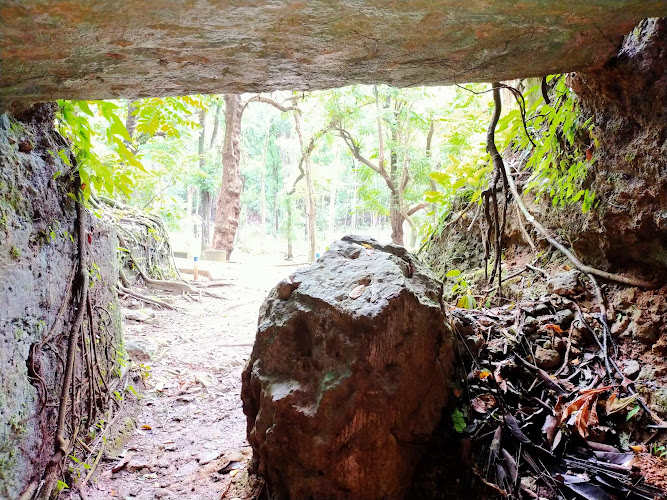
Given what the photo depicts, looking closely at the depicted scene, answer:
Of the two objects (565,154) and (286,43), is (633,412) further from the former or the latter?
(286,43)

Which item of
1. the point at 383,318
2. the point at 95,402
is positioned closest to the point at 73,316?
the point at 95,402

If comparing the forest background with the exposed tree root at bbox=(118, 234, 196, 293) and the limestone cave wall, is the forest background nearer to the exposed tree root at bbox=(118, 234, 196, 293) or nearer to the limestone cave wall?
the limestone cave wall

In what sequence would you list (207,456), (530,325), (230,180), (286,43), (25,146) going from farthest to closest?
1. (230,180)
2. (207,456)
3. (530,325)
4. (25,146)
5. (286,43)

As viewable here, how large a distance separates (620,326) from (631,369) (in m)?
0.31

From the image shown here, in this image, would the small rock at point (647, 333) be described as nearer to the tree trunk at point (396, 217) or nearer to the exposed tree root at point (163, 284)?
the exposed tree root at point (163, 284)

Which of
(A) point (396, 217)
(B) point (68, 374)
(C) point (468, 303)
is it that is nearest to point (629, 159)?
(C) point (468, 303)

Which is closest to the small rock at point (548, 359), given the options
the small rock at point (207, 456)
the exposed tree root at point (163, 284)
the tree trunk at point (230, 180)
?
the small rock at point (207, 456)

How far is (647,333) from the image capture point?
2295 millimetres

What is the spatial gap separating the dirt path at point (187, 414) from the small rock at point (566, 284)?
2510 millimetres

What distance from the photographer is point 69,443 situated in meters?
2.56

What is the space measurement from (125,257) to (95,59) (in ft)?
19.7

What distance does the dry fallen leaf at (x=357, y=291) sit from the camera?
2.24m

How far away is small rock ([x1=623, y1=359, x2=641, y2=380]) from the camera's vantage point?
223 centimetres

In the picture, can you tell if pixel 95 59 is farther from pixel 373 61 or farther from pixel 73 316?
pixel 73 316
